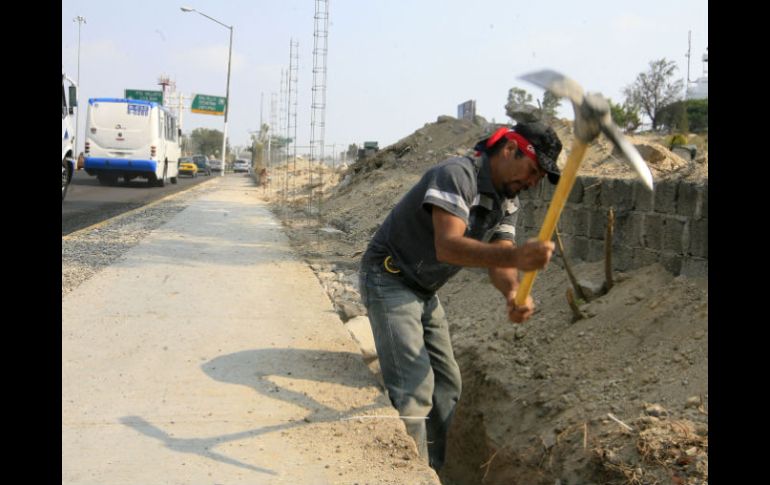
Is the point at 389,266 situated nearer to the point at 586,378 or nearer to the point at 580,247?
the point at 586,378

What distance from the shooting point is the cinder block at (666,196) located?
6.17 meters

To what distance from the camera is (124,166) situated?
88.0 feet

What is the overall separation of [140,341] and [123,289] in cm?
184

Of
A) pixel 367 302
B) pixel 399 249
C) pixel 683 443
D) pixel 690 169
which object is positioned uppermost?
pixel 690 169

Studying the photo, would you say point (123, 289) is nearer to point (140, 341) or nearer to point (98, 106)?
point (140, 341)

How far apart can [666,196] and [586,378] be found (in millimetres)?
Result: 1691

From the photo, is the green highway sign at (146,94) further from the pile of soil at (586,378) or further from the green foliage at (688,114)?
the pile of soil at (586,378)

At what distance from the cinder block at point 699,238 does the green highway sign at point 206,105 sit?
55063 millimetres

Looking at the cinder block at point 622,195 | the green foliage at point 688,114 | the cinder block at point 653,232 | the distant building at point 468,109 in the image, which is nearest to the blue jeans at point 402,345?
the cinder block at point 653,232

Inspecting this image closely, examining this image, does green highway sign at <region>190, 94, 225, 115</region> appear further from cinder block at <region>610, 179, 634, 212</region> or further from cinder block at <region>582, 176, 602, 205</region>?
cinder block at <region>610, 179, 634, 212</region>

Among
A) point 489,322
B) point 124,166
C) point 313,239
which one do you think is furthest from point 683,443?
point 124,166

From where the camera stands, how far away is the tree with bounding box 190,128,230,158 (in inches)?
4690

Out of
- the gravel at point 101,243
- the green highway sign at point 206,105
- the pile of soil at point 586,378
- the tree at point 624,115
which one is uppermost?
the green highway sign at point 206,105

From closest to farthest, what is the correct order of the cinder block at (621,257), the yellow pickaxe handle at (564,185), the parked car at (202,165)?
1. the yellow pickaxe handle at (564,185)
2. the cinder block at (621,257)
3. the parked car at (202,165)
